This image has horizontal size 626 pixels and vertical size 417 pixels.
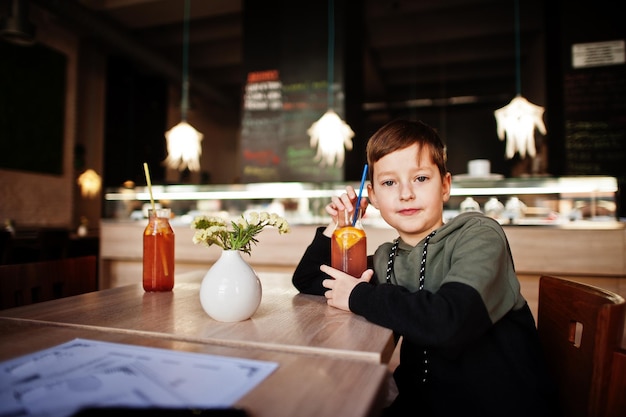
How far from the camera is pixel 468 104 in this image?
8.19 metres

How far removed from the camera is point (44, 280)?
1.36m

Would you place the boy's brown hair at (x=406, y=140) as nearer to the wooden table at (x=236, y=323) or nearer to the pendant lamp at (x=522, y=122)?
the wooden table at (x=236, y=323)

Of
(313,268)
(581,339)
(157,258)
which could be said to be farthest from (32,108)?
(581,339)

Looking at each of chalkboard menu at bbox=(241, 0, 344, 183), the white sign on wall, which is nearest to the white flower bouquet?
chalkboard menu at bbox=(241, 0, 344, 183)

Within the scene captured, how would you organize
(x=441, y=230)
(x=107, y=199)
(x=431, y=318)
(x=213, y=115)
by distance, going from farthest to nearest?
(x=213, y=115) → (x=107, y=199) → (x=441, y=230) → (x=431, y=318)

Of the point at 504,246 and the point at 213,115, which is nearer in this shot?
the point at 504,246

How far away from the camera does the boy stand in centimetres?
84

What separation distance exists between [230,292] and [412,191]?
0.58 meters

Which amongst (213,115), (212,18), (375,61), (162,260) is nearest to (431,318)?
(162,260)

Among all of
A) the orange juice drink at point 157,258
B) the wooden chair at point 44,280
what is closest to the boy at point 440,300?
the orange juice drink at point 157,258

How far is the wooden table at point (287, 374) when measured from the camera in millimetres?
510

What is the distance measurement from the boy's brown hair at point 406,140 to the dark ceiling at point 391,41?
4083 millimetres

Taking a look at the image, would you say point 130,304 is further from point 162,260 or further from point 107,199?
point 107,199

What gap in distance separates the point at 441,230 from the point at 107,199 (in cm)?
344
